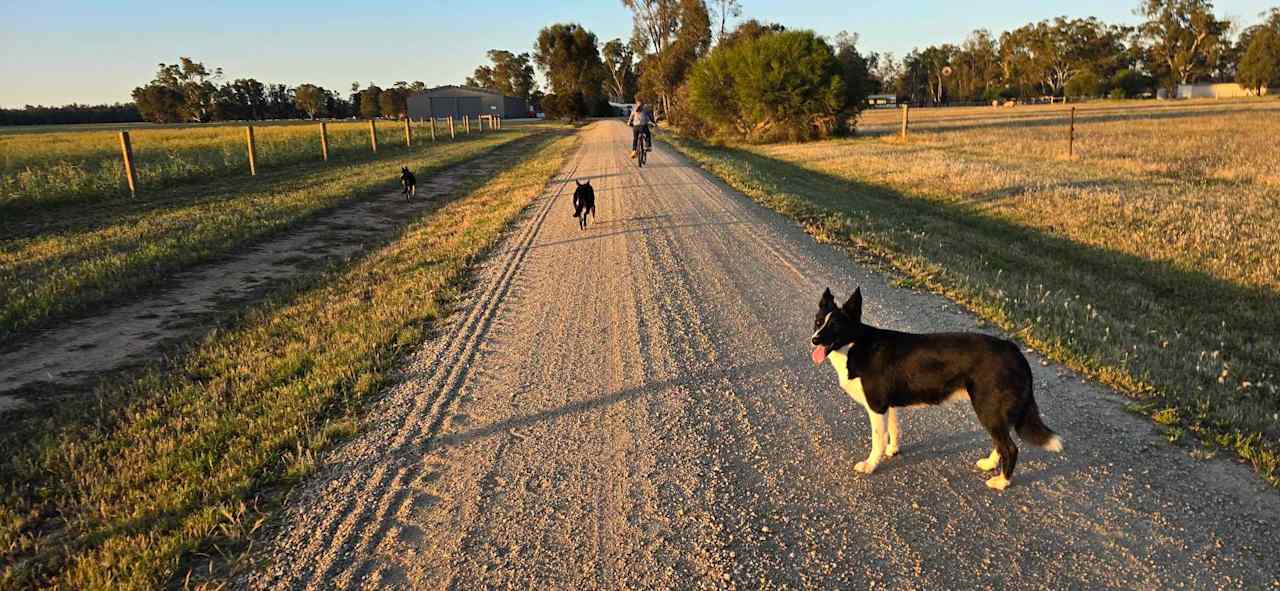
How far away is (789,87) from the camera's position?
3741 centimetres

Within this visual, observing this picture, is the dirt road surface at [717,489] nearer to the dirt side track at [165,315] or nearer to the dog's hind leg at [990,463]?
the dog's hind leg at [990,463]

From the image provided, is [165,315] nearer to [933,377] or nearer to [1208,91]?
[933,377]

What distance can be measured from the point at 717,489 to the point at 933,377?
126 centimetres

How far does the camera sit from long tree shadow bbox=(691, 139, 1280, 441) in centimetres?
511

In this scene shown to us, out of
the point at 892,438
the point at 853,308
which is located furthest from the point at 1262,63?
the point at 853,308

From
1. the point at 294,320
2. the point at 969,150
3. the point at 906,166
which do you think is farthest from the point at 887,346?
the point at 969,150

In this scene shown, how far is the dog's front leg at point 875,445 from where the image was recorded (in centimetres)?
363

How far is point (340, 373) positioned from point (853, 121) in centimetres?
4061

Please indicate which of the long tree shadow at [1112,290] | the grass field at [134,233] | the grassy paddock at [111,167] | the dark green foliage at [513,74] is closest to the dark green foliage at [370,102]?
the dark green foliage at [513,74]

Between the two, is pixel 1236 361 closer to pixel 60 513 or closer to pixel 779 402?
pixel 779 402

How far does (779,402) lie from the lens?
15.2 ft

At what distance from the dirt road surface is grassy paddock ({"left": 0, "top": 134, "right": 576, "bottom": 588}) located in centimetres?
32

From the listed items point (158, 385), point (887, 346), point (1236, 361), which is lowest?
point (1236, 361)

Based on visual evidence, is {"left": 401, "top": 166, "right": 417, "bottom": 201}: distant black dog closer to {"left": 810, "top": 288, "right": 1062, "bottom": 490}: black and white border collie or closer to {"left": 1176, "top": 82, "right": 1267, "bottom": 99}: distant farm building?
{"left": 810, "top": 288, "right": 1062, "bottom": 490}: black and white border collie
